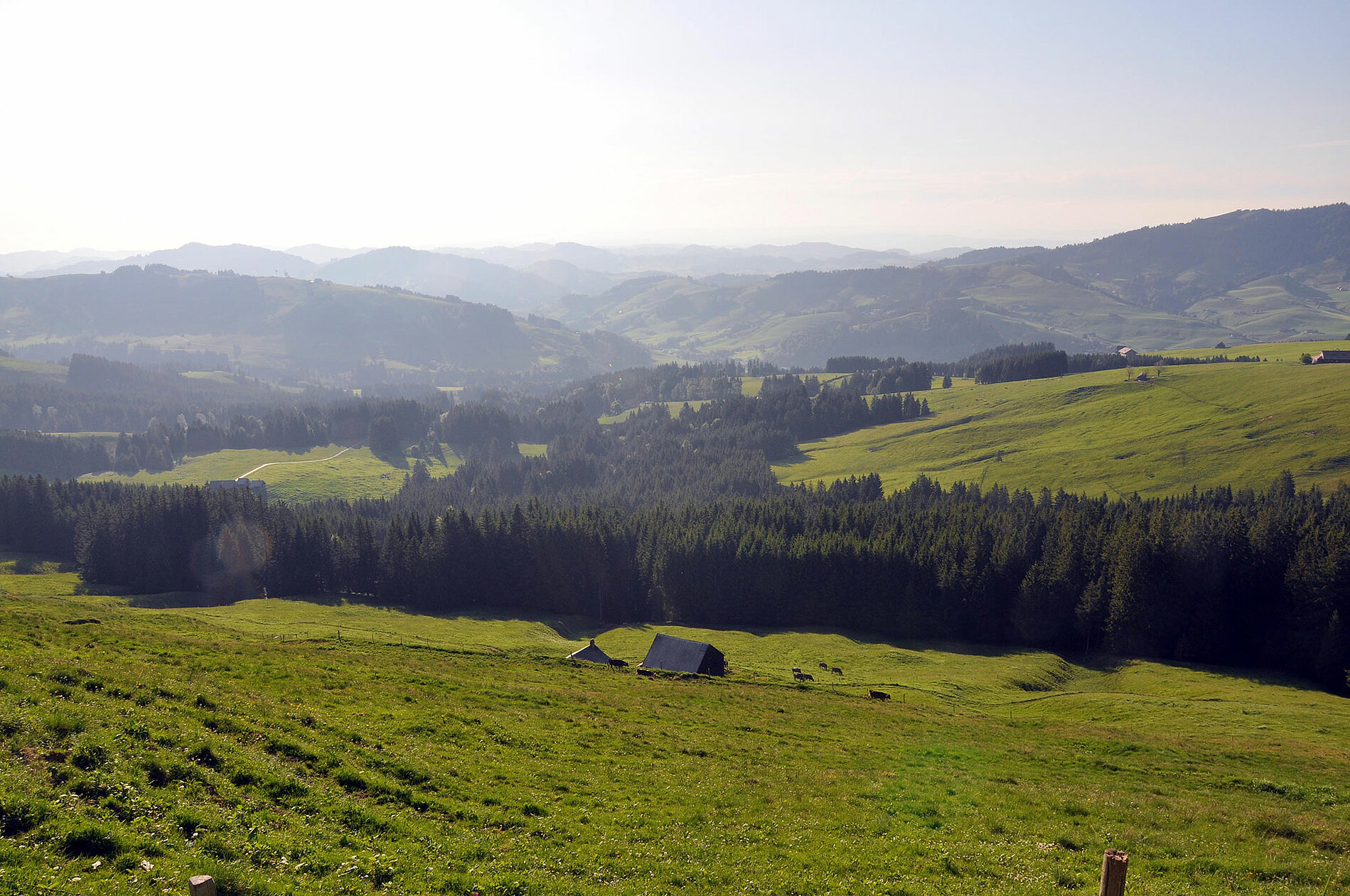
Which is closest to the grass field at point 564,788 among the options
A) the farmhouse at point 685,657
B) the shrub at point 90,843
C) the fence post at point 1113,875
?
the shrub at point 90,843

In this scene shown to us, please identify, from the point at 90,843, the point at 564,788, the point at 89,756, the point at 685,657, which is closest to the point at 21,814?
the point at 90,843

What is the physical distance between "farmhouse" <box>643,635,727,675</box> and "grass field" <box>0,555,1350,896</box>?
60.4 ft

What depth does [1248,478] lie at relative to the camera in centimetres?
16400

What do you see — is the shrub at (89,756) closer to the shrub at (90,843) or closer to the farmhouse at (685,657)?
the shrub at (90,843)

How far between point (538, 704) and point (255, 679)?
543 inches

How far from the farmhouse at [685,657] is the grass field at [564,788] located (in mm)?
18425

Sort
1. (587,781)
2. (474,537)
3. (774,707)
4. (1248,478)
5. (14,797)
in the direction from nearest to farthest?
(14,797)
(587,781)
(774,707)
(474,537)
(1248,478)

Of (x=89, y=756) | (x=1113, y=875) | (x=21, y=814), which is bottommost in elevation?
(x=1113, y=875)

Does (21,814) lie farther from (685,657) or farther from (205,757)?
(685,657)

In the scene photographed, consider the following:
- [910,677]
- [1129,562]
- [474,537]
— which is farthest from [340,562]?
[1129,562]

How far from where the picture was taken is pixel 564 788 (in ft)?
79.2

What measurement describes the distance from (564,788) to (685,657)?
1842 inches

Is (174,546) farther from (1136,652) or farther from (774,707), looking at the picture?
(1136,652)

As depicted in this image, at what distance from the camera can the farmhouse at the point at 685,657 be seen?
6875cm
